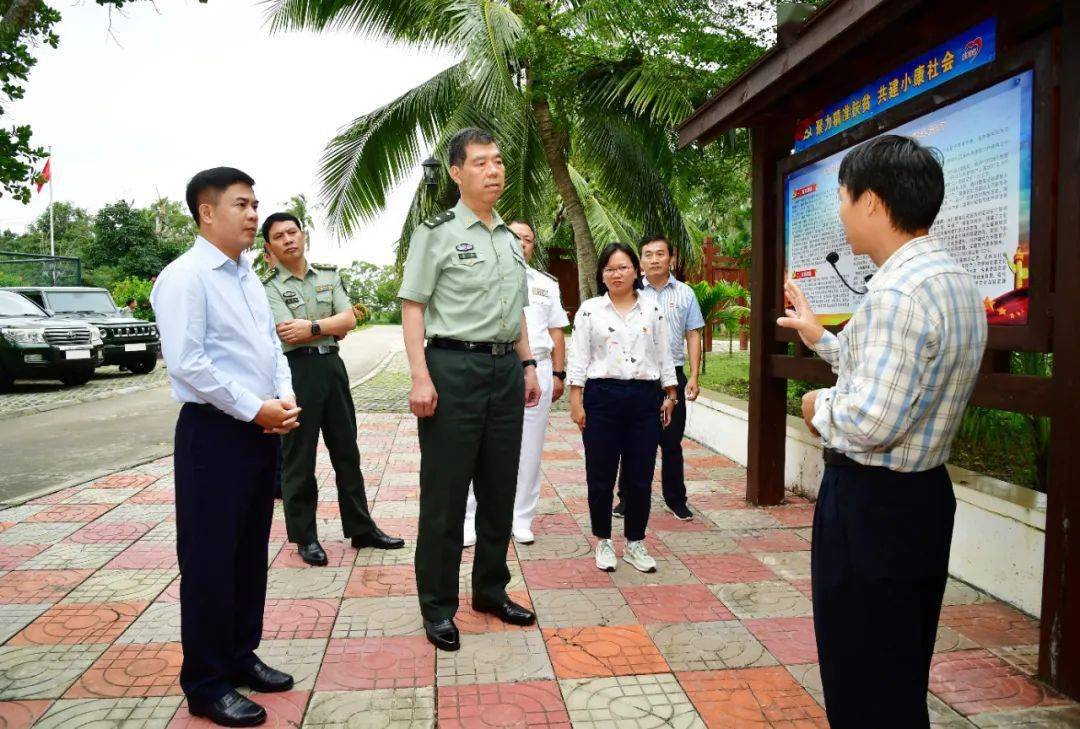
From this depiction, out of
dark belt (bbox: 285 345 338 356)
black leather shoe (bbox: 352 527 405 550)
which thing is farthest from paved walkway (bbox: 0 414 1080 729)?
dark belt (bbox: 285 345 338 356)

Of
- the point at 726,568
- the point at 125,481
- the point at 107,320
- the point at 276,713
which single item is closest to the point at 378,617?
the point at 276,713

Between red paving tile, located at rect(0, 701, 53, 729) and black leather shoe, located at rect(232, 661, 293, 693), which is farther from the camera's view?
black leather shoe, located at rect(232, 661, 293, 693)

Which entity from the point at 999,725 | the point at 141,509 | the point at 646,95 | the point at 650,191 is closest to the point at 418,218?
the point at 650,191

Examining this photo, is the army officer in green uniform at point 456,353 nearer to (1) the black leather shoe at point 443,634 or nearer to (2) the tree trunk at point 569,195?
(1) the black leather shoe at point 443,634

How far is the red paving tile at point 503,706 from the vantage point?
102 inches

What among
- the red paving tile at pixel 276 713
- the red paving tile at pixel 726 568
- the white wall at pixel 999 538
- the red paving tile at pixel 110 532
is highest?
the white wall at pixel 999 538

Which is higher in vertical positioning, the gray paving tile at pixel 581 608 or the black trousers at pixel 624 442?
the black trousers at pixel 624 442

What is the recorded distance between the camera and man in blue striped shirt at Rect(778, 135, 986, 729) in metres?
1.70

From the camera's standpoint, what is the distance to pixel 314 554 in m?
4.27

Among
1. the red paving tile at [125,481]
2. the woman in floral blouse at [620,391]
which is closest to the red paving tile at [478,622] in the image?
the woman in floral blouse at [620,391]

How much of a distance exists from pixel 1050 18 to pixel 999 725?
9.54 ft

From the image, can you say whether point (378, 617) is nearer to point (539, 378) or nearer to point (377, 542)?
point (377, 542)

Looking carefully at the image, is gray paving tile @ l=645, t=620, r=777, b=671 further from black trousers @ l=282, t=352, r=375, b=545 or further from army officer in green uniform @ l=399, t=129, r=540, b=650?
black trousers @ l=282, t=352, r=375, b=545

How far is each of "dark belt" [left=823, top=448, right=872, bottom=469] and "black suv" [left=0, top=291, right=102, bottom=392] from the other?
13.4m
